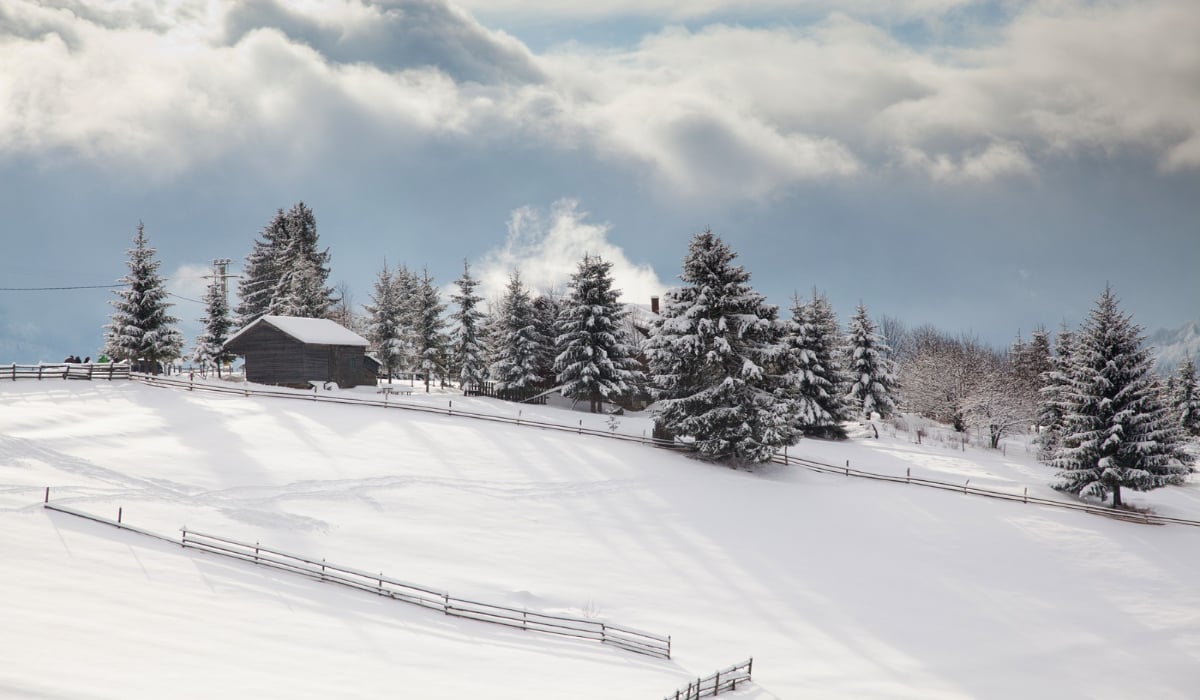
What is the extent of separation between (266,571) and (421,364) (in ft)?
129

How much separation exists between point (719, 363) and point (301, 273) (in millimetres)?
41950

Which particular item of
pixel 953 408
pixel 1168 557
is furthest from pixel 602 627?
pixel 953 408

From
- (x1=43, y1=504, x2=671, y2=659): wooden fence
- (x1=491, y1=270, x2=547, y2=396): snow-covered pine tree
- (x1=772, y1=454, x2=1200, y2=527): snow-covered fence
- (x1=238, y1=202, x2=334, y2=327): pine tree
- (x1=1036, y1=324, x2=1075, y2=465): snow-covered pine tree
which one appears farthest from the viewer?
(x1=238, y1=202, x2=334, y2=327): pine tree

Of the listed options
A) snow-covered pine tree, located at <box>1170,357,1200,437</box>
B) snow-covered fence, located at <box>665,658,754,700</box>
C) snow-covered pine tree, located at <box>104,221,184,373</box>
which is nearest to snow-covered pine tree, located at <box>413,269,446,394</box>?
snow-covered pine tree, located at <box>104,221,184,373</box>

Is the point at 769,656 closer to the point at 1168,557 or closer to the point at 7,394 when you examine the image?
the point at 1168,557

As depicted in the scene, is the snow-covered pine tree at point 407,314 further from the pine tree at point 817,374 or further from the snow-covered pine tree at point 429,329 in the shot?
the pine tree at point 817,374

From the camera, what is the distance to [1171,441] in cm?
3266

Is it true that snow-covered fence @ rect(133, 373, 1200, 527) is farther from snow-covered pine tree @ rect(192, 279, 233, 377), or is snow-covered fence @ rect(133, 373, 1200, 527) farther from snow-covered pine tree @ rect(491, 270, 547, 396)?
snow-covered pine tree @ rect(192, 279, 233, 377)

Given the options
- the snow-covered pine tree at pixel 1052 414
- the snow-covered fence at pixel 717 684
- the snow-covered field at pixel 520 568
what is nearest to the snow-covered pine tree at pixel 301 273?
the snow-covered field at pixel 520 568

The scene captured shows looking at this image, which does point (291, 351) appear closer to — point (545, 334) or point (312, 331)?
point (312, 331)

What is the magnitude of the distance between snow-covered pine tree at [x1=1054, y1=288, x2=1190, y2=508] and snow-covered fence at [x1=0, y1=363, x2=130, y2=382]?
Answer: 54.0m

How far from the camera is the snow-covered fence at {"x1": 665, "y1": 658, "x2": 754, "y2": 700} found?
14938 mm

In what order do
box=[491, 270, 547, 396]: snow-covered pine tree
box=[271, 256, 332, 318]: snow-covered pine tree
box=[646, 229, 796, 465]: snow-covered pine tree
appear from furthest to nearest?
box=[271, 256, 332, 318]: snow-covered pine tree
box=[491, 270, 547, 396]: snow-covered pine tree
box=[646, 229, 796, 465]: snow-covered pine tree

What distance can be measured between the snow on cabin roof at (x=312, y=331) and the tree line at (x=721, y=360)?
6414 mm
